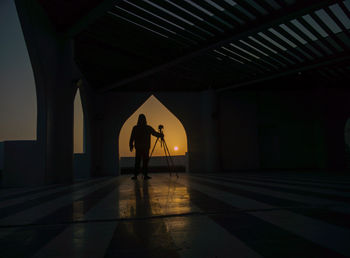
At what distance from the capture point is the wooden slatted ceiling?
20.4 ft

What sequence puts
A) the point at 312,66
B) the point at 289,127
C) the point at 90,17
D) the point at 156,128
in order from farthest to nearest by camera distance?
the point at 156,128
the point at 289,127
the point at 312,66
the point at 90,17

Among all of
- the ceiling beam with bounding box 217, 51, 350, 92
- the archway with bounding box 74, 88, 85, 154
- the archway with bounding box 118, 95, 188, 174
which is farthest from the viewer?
the archway with bounding box 118, 95, 188, 174

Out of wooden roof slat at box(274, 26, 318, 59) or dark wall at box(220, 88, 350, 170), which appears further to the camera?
dark wall at box(220, 88, 350, 170)

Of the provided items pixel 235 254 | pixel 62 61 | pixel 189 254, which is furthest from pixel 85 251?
pixel 62 61

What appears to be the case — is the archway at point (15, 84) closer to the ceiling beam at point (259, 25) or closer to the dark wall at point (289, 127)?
the ceiling beam at point (259, 25)

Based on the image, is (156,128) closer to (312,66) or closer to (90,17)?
(312,66)

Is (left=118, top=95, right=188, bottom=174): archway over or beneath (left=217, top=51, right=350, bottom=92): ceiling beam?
beneath

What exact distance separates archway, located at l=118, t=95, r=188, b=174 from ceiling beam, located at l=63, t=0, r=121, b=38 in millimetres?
9277

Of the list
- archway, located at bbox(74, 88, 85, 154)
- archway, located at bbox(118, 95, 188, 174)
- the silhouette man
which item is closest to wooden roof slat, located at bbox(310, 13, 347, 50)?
the silhouette man

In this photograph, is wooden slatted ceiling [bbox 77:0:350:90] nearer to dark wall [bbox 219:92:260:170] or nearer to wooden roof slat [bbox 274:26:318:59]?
wooden roof slat [bbox 274:26:318:59]

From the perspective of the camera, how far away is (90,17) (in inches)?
257

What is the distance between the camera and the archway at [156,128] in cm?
1672

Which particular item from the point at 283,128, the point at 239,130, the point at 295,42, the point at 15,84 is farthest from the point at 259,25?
the point at 283,128

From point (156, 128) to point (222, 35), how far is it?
33.4 ft
